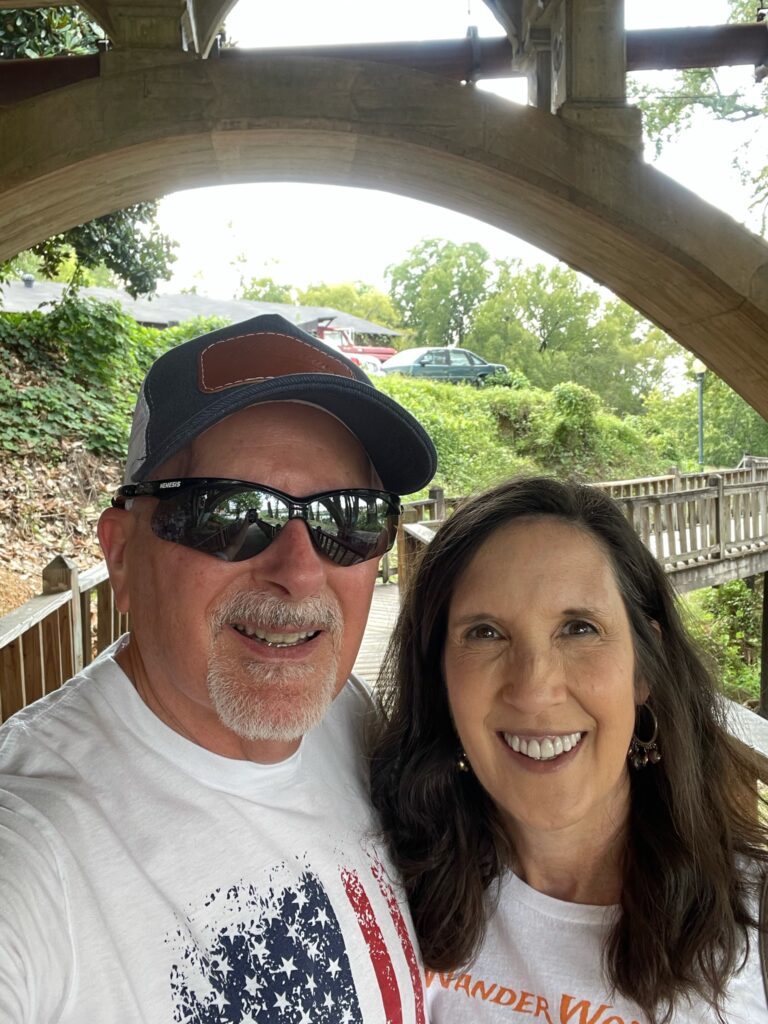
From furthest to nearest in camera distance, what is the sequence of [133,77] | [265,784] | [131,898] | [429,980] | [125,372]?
Answer: [125,372], [133,77], [429,980], [265,784], [131,898]

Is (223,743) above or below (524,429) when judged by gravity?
below

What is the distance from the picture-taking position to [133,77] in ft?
14.1

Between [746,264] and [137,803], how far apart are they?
4276mm

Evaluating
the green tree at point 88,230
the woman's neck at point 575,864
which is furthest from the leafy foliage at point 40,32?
the woman's neck at point 575,864

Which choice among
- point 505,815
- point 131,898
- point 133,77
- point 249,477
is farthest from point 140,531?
point 133,77

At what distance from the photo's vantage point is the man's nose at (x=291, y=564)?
144cm

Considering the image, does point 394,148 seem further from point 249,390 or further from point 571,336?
point 571,336

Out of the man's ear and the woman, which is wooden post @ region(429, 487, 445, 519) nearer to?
the woman

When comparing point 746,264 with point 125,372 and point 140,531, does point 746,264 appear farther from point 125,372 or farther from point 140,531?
point 125,372

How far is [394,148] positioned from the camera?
4.59 m

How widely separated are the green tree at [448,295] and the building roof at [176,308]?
16.5 ft

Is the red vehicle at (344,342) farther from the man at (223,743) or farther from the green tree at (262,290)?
the man at (223,743)

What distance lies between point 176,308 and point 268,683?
30766 millimetres

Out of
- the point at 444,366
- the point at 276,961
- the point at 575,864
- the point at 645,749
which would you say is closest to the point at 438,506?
the point at 645,749
